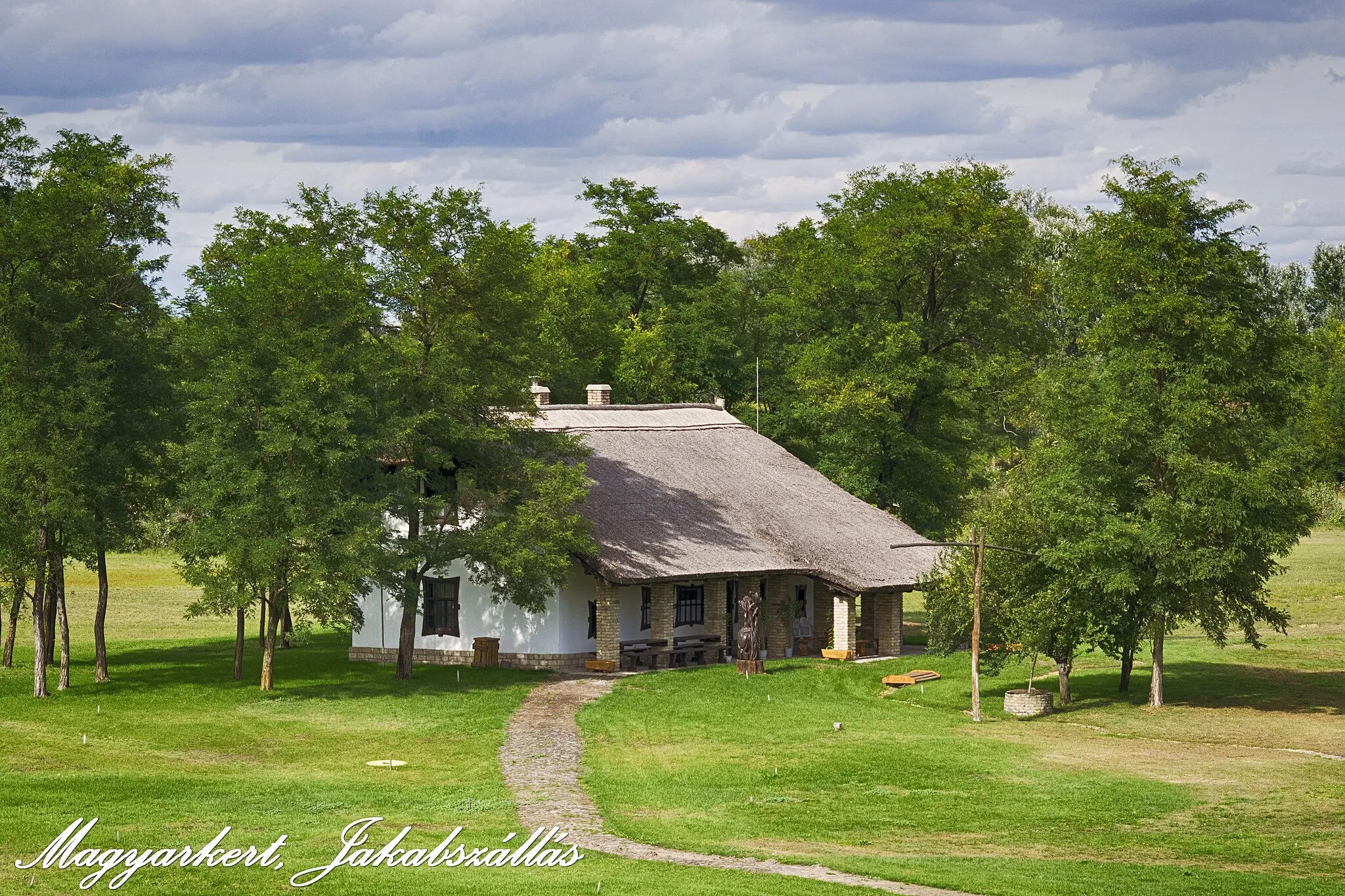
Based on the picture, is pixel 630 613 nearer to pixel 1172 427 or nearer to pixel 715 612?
pixel 715 612

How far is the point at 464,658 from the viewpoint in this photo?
44969 millimetres

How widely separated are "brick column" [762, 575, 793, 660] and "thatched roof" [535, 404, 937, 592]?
161 cm

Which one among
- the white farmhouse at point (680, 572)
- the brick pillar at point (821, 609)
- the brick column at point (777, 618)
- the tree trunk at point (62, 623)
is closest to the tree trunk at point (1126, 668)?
the white farmhouse at point (680, 572)

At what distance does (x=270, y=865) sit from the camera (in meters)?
20.6

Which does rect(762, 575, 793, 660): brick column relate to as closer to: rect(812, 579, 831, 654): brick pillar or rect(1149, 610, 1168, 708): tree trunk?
rect(812, 579, 831, 654): brick pillar

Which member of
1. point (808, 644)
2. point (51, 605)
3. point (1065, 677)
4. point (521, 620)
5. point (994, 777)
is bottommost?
point (994, 777)

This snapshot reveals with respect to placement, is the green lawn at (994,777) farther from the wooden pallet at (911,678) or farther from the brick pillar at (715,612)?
the brick pillar at (715,612)

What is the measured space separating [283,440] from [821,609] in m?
20.3

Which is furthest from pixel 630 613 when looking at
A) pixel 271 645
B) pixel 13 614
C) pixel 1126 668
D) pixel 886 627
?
pixel 13 614

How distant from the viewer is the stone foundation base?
44.0m

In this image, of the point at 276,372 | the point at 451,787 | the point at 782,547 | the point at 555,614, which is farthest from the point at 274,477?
the point at 782,547

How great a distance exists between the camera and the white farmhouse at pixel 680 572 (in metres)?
44.2

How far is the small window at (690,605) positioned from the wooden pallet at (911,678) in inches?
255

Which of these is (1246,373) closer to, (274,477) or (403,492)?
(403,492)
